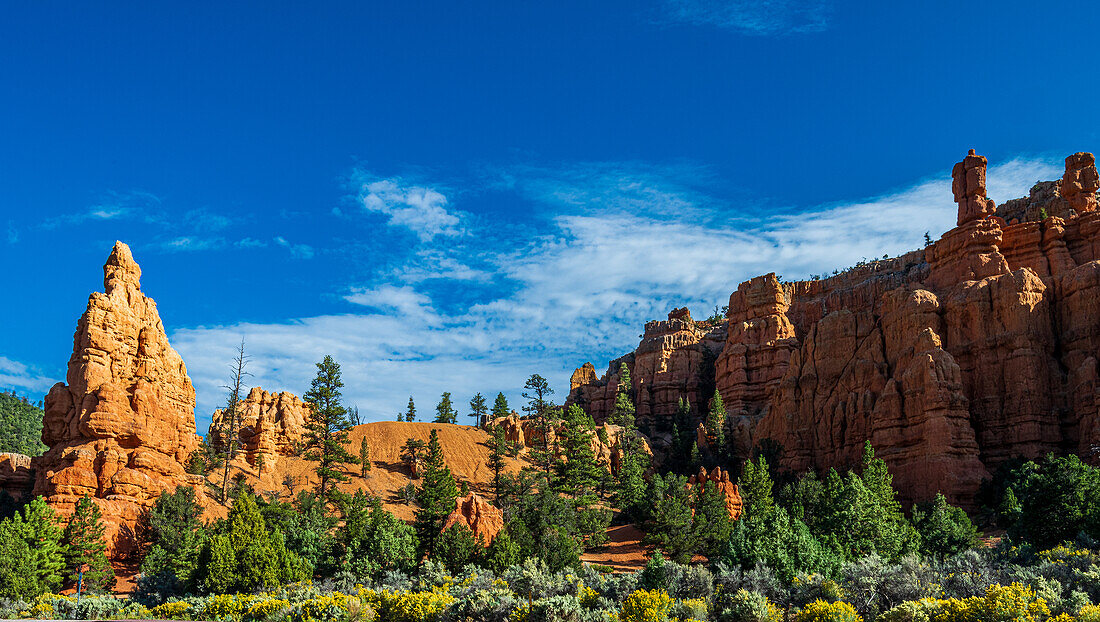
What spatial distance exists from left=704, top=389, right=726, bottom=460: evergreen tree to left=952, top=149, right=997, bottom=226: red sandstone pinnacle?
3135cm

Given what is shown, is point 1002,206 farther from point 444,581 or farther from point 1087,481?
point 444,581

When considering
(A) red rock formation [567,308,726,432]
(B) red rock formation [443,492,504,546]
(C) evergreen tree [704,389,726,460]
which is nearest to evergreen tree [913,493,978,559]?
(B) red rock formation [443,492,504,546]

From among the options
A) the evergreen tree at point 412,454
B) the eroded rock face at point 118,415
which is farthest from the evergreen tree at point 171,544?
the evergreen tree at point 412,454

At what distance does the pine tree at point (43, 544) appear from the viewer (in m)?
49.8

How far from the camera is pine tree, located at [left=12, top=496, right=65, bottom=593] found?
49750 mm

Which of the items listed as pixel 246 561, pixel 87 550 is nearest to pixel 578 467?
pixel 246 561

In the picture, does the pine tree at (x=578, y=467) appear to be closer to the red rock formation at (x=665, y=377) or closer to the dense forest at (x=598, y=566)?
the dense forest at (x=598, y=566)

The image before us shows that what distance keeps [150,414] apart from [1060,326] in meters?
72.6

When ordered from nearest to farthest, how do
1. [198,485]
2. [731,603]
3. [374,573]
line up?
[731,603], [374,573], [198,485]

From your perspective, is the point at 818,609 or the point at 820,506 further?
the point at 820,506

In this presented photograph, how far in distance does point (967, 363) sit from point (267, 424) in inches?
2591

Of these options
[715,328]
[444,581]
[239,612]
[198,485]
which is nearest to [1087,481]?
[444,581]

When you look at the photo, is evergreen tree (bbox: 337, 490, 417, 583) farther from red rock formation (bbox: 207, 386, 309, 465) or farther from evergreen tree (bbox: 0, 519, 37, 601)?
red rock formation (bbox: 207, 386, 309, 465)

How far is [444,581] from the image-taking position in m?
47.2
